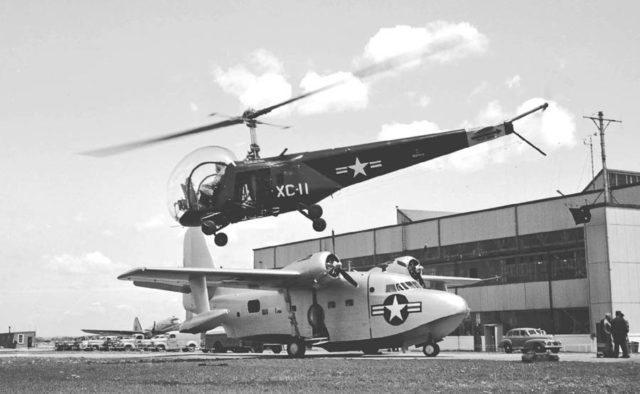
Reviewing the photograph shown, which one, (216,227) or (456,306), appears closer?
(216,227)

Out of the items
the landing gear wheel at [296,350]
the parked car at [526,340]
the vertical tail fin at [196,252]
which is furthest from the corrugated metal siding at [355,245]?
the landing gear wheel at [296,350]

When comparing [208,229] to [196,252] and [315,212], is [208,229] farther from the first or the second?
[196,252]

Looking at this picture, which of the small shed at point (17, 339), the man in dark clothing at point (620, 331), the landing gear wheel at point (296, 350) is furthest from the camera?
the small shed at point (17, 339)

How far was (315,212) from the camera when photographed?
2442 cm

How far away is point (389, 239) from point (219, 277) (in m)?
32.2

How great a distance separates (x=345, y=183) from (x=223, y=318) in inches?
704

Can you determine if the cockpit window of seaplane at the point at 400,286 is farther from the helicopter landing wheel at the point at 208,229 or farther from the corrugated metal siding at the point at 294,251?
the corrugated metal siding at the point at 294,251

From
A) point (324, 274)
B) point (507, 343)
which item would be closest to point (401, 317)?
point (324, 274)

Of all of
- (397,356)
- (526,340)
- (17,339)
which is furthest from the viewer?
(17,339)

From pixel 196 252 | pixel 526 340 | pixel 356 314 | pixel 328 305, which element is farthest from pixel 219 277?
pixel 526 340

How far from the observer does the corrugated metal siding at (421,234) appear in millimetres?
61406

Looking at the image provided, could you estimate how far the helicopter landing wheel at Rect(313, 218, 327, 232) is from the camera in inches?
942

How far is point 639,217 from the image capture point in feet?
155

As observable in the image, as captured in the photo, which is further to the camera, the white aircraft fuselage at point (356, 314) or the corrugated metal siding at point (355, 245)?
the corrugated metal siding at point (355, 245)
